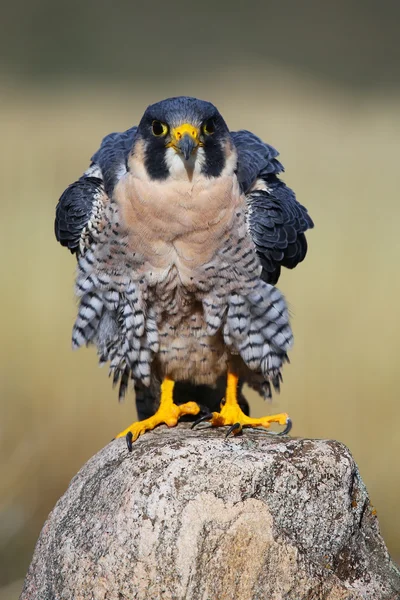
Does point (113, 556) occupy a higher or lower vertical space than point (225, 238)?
lower

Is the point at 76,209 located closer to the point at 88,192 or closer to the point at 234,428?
the point at 88,192

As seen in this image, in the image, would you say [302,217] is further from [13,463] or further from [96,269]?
[13,463]

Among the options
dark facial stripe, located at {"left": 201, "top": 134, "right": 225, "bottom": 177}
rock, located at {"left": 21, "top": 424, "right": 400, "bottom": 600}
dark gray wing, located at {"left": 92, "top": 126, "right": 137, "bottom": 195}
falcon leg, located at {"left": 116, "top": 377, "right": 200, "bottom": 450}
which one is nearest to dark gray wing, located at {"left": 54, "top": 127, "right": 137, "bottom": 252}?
dark gray wing, located at {"left": 92, "top": 126, "right": 137, "bottom": 195}

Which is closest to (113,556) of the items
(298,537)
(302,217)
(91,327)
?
(298,537)

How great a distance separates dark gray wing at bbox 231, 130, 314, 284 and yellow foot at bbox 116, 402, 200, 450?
59cm

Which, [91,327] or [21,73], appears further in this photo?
[21,73]

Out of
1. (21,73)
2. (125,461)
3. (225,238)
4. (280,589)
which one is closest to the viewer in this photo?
(280,589)

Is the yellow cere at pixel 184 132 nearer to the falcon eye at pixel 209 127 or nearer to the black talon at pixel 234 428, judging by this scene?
the falcon eye at pixel 209 127

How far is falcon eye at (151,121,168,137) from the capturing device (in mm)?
2729

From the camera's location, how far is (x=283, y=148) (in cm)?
439

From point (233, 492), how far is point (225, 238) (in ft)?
3.09

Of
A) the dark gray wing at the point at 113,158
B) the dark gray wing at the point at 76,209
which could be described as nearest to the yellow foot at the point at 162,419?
the dark gray wing at the point at 76,209

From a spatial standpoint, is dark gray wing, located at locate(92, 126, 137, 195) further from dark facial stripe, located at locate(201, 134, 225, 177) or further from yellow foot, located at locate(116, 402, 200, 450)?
yellow foot, located at locate(116, 402, 200, 450)

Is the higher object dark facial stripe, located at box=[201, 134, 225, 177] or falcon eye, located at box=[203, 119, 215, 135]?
falcon eye, located at box=[203, 119, 215, 135]
